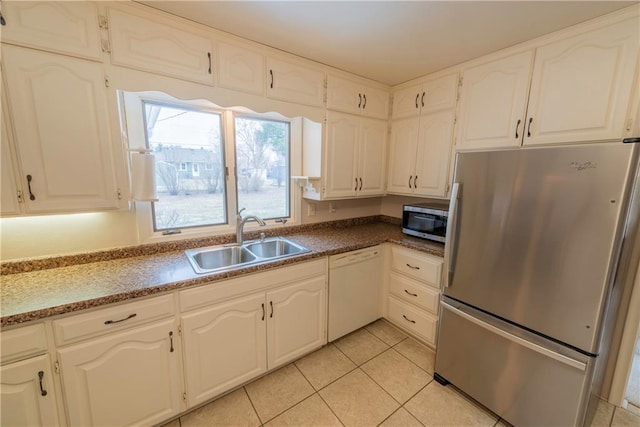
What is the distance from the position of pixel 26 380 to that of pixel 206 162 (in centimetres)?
147

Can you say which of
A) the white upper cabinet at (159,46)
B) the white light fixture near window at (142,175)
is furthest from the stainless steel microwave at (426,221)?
the white light fixture near window at (142,175)

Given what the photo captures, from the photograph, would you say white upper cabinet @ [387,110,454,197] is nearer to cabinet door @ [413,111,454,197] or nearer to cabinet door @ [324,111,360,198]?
cabinet door @ [413,111,454,197]

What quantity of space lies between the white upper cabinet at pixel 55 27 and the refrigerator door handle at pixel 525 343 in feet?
8.42

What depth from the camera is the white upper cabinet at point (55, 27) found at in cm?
111

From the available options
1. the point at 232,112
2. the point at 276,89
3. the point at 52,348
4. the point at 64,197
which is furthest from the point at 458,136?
the point at 52,348

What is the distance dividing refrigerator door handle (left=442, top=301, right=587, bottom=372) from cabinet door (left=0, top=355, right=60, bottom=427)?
217cm

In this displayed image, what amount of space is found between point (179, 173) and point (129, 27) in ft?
2.85

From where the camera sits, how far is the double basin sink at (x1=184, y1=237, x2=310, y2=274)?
1.79 meters

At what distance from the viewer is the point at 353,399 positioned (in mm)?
1632

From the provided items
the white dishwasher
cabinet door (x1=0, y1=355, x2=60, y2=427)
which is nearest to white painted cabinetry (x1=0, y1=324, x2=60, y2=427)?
cabinet door (x1=0, y1=355, x2=60, y2=427)

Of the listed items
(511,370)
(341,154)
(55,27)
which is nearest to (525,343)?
(511,370)

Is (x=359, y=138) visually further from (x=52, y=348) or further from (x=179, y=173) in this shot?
(x=52, y=348)

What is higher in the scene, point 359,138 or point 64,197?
point 359,138

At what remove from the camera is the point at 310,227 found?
2520 mm
